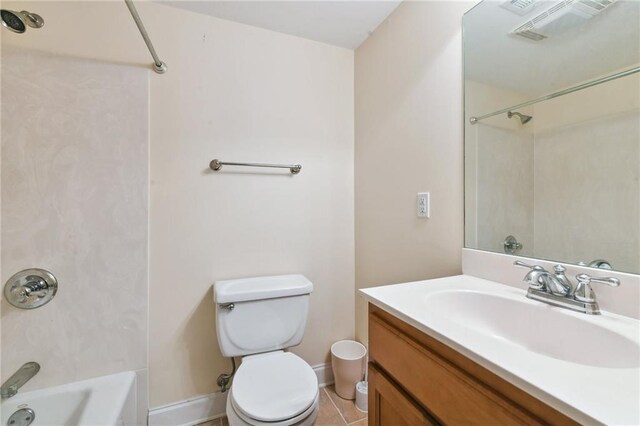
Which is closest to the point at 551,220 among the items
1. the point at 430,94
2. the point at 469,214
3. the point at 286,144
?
the point at 469,214

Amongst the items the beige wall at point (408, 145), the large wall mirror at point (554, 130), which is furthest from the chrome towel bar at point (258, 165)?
the large wall mirror at point (554, 130)

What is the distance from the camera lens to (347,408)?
155 cm

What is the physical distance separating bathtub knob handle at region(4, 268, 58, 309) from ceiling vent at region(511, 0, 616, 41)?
2.20m

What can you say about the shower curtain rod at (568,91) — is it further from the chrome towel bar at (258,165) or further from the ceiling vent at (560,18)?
the chrome towel bar at (258,165)

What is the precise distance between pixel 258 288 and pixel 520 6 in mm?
1595

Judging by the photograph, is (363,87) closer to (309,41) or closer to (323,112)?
(323,112)

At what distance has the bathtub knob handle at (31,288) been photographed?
1.15m

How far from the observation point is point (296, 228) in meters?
1.67

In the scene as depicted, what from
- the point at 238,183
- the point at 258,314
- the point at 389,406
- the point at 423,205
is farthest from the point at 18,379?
the point at 423,205

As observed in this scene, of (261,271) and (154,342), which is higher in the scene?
(261,271)

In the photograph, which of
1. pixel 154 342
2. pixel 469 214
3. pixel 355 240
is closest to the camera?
pixel 469 214

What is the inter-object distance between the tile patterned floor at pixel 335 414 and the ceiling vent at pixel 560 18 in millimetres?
1910

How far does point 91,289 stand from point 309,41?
184 cm

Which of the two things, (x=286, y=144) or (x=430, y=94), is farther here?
(x=286, y=144)
